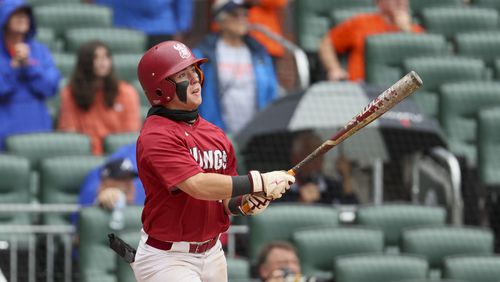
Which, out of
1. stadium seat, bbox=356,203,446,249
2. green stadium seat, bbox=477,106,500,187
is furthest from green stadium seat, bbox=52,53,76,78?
green stadium seat, bbox=477,106,500,187

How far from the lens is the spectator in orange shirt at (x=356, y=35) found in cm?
1080

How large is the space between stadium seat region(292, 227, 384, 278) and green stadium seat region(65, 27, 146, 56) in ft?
9.35

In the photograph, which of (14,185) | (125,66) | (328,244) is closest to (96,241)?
(14,185)

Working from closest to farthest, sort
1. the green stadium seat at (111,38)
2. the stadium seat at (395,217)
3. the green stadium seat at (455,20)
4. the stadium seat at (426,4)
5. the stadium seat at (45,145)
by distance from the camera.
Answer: the stadium seat at (395,217) < the stadium seat at (45,145) < the green stadium seat at (111,38) < the green stadium seat at (455,20) < the stadium seat at (426,4)

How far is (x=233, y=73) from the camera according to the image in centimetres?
1030

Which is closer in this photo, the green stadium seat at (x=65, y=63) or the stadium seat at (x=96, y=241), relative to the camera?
the stadium seat at (x=96, y=241)

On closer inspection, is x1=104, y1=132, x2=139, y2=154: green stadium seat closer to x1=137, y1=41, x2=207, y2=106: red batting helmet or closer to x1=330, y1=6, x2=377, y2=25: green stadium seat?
x1=330, y1=6, x2=377, y2=25: green stadium seat

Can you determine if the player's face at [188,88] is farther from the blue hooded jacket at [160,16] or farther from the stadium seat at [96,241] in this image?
the blue hooded jacket at [160,16]

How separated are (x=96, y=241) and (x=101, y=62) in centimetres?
154

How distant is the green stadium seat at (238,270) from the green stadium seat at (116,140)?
144cm

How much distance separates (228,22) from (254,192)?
4.75 meters

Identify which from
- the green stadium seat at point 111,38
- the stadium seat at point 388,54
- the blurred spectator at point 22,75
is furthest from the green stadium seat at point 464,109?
the blurred spectator at point 22,75

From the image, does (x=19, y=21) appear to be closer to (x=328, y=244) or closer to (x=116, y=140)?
(x=116, y=140)

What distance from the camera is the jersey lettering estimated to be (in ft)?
19.0
